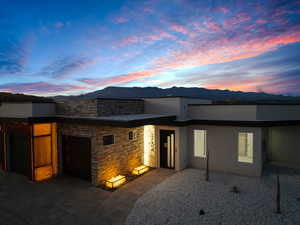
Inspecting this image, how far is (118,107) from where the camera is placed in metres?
8.70

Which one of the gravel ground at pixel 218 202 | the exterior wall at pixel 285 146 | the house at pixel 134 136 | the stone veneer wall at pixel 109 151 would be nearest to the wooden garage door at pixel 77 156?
the house at pixel 134 136

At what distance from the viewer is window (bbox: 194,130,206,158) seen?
997cm

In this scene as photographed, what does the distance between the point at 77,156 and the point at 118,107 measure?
3213 millimetres

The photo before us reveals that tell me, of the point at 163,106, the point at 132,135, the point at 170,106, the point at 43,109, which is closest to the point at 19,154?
the point at 43,109

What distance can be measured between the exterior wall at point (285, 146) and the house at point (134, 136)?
46mm

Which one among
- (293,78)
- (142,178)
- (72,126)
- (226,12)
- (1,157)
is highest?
(226,12)

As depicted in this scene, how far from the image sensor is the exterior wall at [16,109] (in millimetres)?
7883

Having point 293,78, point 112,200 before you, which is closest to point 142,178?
point 112,200

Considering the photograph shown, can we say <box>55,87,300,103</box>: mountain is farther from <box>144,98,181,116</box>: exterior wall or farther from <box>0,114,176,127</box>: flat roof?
<box>0,114,176,127</box>: flat roof

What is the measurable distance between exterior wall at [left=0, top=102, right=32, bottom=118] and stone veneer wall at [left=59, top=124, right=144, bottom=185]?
1.66 m

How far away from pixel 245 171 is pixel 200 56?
10.3 meters

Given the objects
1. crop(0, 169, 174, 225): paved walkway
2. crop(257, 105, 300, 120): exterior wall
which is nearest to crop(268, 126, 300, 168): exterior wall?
crop(257, 105, 300, 120): exterior wall

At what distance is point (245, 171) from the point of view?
8336mm

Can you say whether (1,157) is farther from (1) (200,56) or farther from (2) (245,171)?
(1) (200,56)
